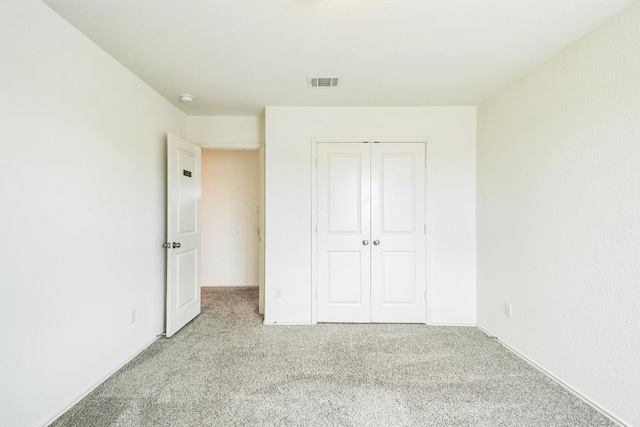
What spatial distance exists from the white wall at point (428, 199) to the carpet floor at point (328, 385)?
398 millimetres

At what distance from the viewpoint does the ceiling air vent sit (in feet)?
7.98

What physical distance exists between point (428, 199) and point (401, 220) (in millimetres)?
371

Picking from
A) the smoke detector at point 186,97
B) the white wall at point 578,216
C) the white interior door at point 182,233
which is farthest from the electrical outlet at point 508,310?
the smoke detector at point 186,97

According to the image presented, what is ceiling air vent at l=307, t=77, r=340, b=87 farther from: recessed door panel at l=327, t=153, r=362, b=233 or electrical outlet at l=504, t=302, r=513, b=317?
electrical outlet at l=504, t=302, r=513, b=317

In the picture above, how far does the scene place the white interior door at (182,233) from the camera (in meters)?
2.74

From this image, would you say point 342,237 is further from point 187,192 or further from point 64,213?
point 64,213

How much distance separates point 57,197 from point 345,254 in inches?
95.5

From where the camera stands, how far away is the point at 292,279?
3.08 meters

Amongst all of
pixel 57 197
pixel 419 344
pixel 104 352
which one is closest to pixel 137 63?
pixel 57 197

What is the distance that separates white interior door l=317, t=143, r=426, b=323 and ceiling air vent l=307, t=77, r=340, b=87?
689 millimetres

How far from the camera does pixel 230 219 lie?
4750 millimetres

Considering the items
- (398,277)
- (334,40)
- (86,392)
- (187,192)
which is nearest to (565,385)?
(398,277)

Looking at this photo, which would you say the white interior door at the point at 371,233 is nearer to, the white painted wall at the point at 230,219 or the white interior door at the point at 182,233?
the white interior door at the point at 182,233

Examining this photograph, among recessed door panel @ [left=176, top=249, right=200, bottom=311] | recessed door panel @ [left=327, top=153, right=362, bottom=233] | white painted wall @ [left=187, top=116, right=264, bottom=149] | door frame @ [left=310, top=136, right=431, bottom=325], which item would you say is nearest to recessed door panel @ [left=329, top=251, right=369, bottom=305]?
door frame @ [left=310, top=136, right=431, bottom=325]
